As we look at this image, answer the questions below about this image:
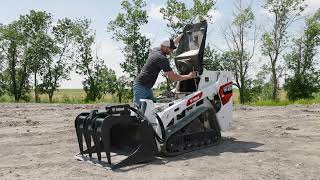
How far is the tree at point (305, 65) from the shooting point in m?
45.8

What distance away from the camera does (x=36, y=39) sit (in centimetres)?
4475

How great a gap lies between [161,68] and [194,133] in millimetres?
1217

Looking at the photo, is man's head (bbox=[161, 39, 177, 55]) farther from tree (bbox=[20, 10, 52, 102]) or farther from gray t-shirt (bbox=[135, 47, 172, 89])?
tree (bbox=[20, 10, 52, 102])

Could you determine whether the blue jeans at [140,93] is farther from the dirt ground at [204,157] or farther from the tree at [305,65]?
the tree at [305,65]

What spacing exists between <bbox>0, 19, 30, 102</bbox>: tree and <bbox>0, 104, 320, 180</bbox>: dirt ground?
3477 cm

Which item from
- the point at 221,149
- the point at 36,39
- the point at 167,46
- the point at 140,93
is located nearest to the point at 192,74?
the point at 167,46

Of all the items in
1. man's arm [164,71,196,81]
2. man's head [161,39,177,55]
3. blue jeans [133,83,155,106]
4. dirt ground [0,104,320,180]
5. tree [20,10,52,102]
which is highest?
tree [20,10,52,102]

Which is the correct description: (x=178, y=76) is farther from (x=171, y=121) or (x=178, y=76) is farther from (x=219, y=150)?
(x=219, y=150)

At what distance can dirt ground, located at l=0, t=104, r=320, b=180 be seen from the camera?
6207 mm

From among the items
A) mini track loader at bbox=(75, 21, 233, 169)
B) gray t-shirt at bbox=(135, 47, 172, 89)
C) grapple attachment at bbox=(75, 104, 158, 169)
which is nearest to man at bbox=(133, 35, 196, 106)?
gray t-shirt at bbox=(135, 47, 172, 89)

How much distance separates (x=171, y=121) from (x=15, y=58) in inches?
1614

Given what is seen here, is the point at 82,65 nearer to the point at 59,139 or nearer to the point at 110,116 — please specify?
the point at 59,139

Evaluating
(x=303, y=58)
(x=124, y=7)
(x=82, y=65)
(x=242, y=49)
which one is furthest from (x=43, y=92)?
A: (x=303, y=58)

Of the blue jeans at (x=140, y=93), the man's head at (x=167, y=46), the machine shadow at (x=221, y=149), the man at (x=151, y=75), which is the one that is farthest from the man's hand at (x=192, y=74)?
the machine shadow at (x=221, y=149)
